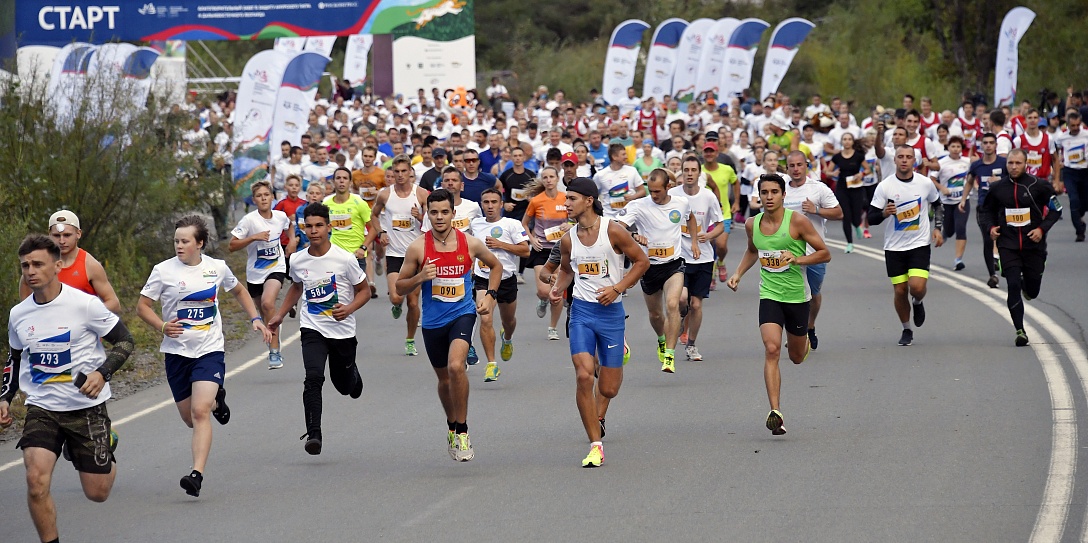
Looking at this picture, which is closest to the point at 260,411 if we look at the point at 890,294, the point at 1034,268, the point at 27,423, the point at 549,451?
the point at 549,451

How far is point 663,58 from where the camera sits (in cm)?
4153

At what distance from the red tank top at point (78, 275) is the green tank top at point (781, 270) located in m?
4.63

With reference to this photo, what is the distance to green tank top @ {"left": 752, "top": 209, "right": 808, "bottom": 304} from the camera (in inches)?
424

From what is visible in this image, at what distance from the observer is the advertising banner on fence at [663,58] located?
135 feet

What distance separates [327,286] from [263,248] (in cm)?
472

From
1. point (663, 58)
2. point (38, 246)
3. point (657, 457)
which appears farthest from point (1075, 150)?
point (38, 246)

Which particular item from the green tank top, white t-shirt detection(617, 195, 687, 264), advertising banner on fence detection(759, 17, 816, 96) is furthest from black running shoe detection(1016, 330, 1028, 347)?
advertising banner on fence detection(759, 17, 816, 96)

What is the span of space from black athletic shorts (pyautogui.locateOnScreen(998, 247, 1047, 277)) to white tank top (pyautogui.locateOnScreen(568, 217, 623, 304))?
5908 mm

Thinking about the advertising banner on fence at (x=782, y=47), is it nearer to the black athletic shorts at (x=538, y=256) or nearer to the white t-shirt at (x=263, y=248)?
the black athletic shorts at (x=538, y=256)

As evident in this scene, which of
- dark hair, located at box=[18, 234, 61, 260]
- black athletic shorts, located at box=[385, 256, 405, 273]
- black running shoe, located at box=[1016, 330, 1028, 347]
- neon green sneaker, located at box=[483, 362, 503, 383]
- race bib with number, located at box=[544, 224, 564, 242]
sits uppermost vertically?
dark hair, located at box=[18, 234, 61, 260]

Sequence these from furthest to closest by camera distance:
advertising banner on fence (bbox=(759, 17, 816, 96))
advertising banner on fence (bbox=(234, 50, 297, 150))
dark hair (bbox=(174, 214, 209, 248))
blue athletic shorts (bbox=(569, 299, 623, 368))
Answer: advertising banner on fence (bbox=(759, 17, 816, 96)) → advertising banner on fence (bbox=(234, 50, 297, 150)) → blue athletic shorts (bbox=(569, 299, 623, 368)) → dark hair (bbox=(174, 214, 209, 248))

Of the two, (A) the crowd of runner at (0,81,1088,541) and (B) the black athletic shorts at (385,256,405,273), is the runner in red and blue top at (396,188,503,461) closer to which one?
(A) the crowd of runner at (0,81,1088,541)

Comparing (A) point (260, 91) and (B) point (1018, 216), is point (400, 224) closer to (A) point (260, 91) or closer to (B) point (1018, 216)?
(B) point (1018, 216)

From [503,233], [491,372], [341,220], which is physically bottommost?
[491,372]
